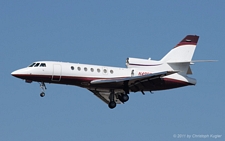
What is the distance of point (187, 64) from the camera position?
3750cm

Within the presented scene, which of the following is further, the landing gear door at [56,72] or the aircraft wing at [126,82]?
the aircraft wing at [126,82]

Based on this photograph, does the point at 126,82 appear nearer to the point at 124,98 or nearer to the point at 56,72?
the point at 124,98

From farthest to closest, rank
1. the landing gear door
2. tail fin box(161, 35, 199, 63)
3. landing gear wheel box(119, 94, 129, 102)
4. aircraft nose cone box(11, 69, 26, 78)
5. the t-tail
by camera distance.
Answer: tail fin box(161, 35, 199, 63)
the t-tail
landing gear wheel box(119, 94, 129, 102)
the landing gear door
aircraft nose cone box(11, 69, 26, 78)

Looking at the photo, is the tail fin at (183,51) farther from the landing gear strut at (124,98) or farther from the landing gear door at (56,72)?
the landing gear door at (56,72)

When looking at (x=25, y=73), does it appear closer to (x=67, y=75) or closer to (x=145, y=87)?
(x=67, y=75)

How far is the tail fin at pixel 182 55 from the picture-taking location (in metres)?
37.5

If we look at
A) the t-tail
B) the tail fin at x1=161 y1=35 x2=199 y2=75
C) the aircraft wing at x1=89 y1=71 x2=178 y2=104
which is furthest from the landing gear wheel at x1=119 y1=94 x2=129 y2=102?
the tail fin at x1=161 y1=35 x2=199 y2=75

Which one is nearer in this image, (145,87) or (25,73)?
(25,73)

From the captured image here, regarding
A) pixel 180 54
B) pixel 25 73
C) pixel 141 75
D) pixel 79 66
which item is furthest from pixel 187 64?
pixel 25 73

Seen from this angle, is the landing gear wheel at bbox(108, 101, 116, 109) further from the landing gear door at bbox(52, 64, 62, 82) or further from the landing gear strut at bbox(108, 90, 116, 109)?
the landing gear door at bbox(52, 64, 62, 82)

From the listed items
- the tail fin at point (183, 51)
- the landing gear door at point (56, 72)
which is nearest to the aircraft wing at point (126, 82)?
the landing gear door at point (56, 72)

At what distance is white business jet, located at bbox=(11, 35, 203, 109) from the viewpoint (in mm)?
34406

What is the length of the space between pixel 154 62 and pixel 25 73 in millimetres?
8972

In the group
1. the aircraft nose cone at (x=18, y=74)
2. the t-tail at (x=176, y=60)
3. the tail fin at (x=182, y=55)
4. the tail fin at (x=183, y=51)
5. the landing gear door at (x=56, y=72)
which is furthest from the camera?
the tail fin at (x=183, y=51)
